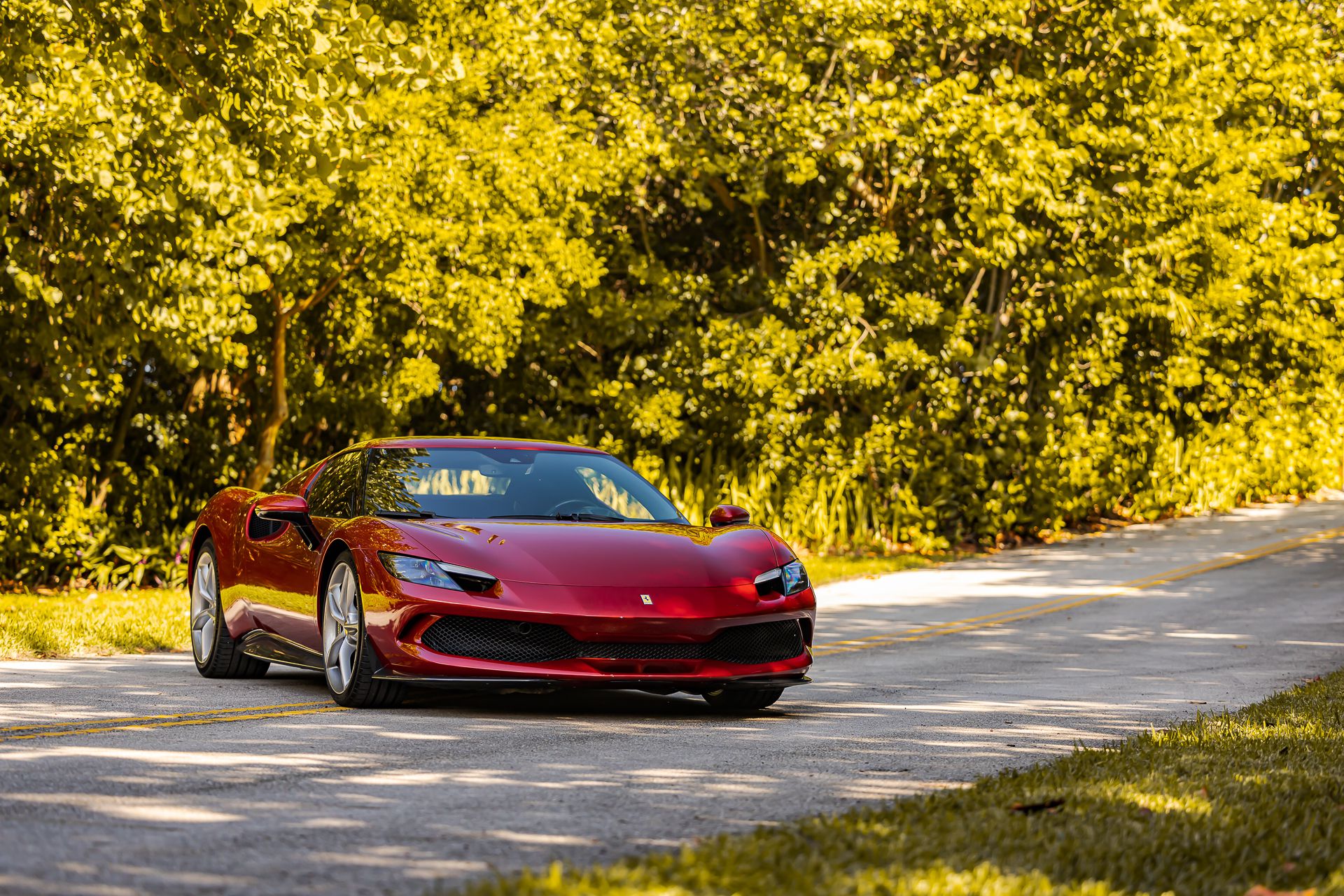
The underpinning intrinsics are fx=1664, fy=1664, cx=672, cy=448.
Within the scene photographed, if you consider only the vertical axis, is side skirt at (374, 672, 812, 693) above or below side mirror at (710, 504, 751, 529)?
below

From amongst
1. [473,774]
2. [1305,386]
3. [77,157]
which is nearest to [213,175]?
[77,157]

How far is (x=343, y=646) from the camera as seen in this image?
334 inches

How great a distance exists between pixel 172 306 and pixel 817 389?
10077 mm

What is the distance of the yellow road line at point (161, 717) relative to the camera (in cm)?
739

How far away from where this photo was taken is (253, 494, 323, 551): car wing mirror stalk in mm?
9094

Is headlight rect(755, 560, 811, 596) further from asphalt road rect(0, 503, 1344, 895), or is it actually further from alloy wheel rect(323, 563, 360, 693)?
alloy wheel rect(323, 563, 360, 693)

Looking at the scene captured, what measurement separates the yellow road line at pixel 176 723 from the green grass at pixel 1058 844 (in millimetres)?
3503

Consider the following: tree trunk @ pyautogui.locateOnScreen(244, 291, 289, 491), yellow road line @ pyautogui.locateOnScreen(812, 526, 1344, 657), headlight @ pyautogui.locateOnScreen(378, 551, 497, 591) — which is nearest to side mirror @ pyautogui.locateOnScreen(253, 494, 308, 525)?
headlight @ pyautogui.locateOnScreen(378, 551, 497, 591)

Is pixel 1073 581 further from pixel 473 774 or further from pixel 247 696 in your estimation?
pixel 473 774

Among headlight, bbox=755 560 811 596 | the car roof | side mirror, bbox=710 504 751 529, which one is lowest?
headlight, bbox=755 560 811 596

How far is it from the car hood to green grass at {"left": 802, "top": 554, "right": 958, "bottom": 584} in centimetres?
1024

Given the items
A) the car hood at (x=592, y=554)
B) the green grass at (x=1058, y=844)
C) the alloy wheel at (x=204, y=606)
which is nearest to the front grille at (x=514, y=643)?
the car hood at (x=592, y=554)

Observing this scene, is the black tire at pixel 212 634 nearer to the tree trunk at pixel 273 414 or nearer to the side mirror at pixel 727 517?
the side mirror at pixel 727 517

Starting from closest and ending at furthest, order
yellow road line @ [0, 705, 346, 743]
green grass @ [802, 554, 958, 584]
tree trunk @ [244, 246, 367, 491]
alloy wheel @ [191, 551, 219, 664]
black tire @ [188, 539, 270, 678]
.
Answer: yellow road line @ [0, 705, 346, 743] → black tire @ [188, 539, 270, 678] → alloy wheel @ [191, 551, 219, 664] → tree trunk @ [244, 246, 367, 491] → green grass @ [802, 554, 958, 584]
